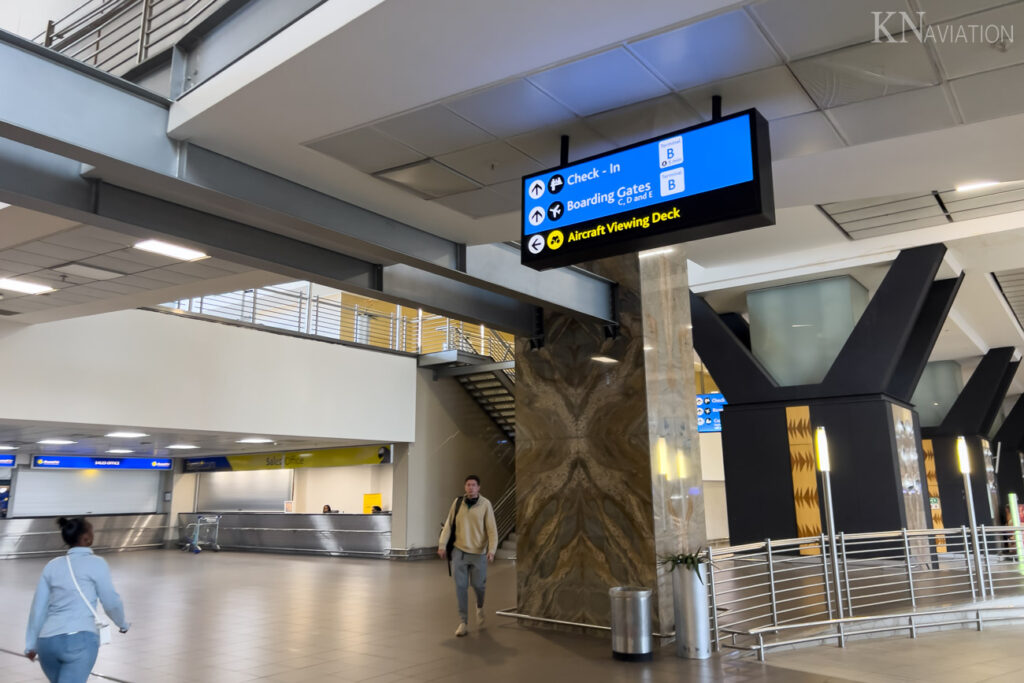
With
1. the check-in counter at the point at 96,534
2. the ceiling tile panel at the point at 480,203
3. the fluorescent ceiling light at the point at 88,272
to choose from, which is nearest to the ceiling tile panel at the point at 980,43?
the ceiling tile panel at the point at 480,203

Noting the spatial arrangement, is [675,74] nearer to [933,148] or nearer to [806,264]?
[933,148]

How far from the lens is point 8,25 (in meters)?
10.4

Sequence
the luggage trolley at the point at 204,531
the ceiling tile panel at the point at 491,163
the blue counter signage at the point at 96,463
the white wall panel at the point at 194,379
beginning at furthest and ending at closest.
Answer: the luggage trolley at the point at 204,531
the blue counter signage at the point at 96,463
the white wall panel at the point at 194,379
the ceiling tile panel at the point at 491,163

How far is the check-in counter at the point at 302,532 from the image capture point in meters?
18.5

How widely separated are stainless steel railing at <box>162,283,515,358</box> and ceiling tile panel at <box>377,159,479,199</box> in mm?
10046

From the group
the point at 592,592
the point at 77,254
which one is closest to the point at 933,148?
the point at 592,592

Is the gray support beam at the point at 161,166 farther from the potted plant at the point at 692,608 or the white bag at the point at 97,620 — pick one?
the potted plant at the point at 692,608

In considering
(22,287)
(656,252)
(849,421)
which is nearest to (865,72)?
(656,252)

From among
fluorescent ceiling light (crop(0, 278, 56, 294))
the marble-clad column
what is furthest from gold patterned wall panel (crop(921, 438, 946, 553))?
fluorescent ceiling light (crop(0, 278, 56, 294))

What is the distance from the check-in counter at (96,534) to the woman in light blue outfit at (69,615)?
60.0 feet

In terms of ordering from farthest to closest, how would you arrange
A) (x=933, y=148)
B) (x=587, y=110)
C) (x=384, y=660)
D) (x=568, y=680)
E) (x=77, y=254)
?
(x=77, y=254)
(x=384, y=660)
(x=568, y=680)
(x=933, y=148)
(x=587, y=110)

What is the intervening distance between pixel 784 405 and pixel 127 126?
11.8m

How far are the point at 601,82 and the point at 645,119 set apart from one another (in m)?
0.57

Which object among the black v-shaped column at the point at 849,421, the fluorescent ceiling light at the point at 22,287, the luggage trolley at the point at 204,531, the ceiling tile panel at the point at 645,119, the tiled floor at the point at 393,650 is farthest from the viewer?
the luggage trolley at the point at 204,531
